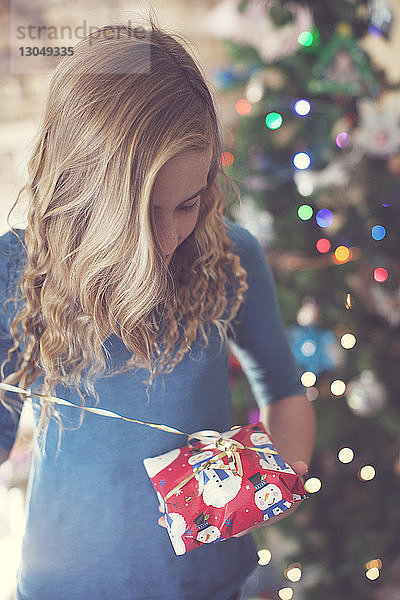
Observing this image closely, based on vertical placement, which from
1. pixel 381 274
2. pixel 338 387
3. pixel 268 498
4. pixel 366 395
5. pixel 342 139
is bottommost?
pixel 366 395

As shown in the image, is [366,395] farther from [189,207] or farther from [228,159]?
[189,207]

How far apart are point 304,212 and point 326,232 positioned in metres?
0.11

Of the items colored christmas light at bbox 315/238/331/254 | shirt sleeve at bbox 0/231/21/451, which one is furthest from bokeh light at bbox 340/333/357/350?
shirt sleeve at bbox 0/231/21/451

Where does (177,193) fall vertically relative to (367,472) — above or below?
above

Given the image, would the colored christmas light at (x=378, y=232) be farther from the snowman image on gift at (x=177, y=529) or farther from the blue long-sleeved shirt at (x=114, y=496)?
the snowman image on gift at (x=177, y=529)

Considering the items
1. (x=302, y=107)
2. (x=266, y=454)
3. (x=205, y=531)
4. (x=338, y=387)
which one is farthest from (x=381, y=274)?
(x=205, y=531)

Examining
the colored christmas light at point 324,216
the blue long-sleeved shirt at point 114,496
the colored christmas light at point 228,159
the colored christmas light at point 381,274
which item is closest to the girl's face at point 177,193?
the blue long-sleeved shirt at point 114,496

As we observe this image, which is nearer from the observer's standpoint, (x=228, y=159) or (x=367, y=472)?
(x=228, y=159)

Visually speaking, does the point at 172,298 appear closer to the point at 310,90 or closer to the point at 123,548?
the point at 123,548

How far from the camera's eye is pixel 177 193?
564mm

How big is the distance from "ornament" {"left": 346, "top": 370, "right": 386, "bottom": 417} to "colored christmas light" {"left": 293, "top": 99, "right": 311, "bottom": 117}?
0.73m

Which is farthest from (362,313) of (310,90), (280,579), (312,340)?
(280,579)

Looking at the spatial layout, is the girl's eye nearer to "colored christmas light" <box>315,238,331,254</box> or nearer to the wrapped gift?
the wrapped gift

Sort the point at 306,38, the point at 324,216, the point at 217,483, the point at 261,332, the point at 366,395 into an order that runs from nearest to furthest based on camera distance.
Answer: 1. the point at 217,483
2. the point at 261,332
3. the point at 306,38
4. the point at 324,216
5. the point at 366,395
